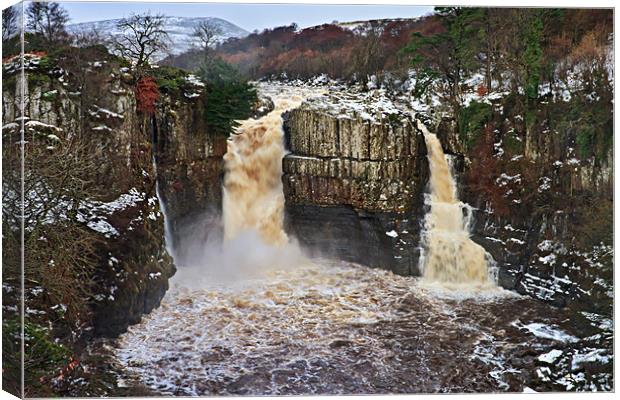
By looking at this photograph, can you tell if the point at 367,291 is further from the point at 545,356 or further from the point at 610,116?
the point at 610,116

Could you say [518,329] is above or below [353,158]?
below

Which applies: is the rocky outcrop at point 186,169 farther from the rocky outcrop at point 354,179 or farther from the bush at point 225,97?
the rocky outcrop at point 354,179

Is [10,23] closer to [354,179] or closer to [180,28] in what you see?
[180,28]

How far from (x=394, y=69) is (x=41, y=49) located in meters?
3.33

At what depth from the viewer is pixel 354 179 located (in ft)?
26.6

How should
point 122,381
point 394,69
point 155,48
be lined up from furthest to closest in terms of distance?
point 394,69 → point 155,48 → point 122,381

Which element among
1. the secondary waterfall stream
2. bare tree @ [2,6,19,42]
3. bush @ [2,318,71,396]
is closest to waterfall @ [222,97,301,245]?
the secondary waterfall stream

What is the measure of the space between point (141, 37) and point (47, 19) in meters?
0.83

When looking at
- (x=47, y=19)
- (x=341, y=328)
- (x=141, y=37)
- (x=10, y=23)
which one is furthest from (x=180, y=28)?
(x=341, y=328)

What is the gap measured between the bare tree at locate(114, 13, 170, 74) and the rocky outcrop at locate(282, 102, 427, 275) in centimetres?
158

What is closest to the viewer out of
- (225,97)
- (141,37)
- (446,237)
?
(141,37)

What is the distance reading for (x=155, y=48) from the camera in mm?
6902

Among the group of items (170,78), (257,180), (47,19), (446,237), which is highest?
(47,19)

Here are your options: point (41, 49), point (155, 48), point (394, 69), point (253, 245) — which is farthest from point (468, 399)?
point (41, 49)
